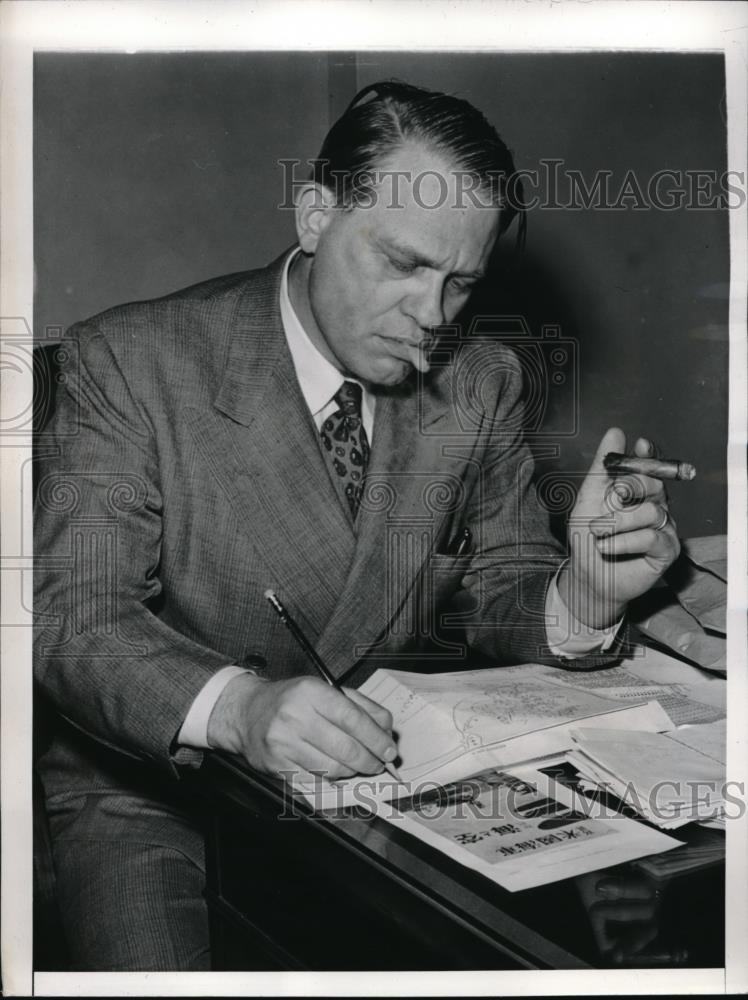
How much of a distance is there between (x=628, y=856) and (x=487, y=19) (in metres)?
1.00

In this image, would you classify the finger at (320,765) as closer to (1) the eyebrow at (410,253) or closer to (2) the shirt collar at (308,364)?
(2) the shirt collar at (308,364)

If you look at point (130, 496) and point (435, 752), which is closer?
point (435, 752)

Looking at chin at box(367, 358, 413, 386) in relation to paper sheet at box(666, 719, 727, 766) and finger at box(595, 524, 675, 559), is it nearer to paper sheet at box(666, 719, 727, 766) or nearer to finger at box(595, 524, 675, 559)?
finger at box(595, 524, 675, 559)

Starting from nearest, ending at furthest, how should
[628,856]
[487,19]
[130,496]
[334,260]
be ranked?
[628,856]
[487,19]
[130,496]
[334,260]

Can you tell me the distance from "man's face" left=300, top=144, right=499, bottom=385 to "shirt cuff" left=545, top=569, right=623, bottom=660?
1.41 feet

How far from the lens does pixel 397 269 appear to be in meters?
1.35

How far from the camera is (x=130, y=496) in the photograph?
1308 millimetres

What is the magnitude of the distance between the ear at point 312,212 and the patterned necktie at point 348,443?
0.23 metres

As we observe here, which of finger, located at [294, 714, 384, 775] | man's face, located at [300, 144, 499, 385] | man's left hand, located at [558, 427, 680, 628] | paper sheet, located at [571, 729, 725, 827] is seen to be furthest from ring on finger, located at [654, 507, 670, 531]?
finger, located at [294, 714, 384, 775]

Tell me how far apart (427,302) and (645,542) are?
18.1 inches

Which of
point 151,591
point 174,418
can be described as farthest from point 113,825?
point 174,418

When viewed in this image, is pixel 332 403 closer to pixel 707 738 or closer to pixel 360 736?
pixel 360 736

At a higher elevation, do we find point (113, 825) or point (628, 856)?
point (628, 856)

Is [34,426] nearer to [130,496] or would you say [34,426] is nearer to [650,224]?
[130,496]
